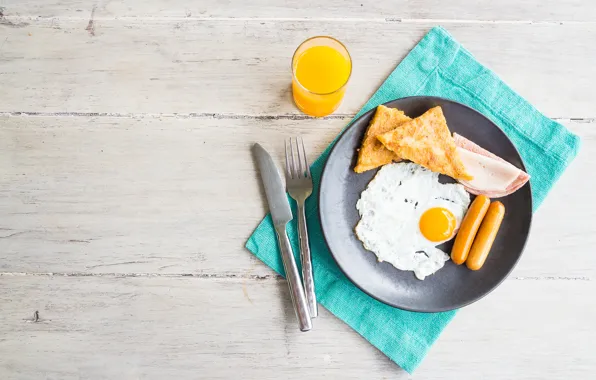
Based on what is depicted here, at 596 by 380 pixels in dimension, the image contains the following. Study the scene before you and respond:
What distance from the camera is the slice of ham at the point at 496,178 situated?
5.66 ft

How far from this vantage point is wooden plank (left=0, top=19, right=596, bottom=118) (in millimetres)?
1932

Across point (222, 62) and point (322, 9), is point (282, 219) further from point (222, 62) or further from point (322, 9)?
point (322, 9)

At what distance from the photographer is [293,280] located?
69.9 inches

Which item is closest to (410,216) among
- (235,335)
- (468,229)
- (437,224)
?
(437,224)

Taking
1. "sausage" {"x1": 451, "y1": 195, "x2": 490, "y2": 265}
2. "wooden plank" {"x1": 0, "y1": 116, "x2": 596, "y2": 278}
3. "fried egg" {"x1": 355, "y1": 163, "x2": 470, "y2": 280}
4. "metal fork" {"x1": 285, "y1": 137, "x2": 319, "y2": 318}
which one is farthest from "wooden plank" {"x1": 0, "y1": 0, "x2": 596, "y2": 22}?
"sausage" {"x1": 451, "y1": 195, "x2": 490, "y2": 265}

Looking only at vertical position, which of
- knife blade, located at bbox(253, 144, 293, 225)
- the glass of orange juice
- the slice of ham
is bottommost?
knife blade, located at bbox(253, 144, 293, 225)

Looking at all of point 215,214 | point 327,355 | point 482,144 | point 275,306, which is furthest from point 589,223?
point 215,214

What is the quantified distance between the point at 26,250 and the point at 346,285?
1159 mm

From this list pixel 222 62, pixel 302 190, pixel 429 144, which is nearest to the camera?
pixel 429 144

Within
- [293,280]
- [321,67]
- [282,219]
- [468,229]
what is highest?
[321,67]

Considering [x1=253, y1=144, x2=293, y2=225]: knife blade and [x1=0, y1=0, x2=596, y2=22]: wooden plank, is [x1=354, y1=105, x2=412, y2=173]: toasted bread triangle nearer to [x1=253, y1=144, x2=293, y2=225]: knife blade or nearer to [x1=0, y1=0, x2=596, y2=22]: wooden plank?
[x1=253, y1=144, x2=293, y2=225]: knife blade

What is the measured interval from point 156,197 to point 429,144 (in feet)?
3.22

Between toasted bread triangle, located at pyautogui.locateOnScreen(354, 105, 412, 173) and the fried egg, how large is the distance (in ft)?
0.20

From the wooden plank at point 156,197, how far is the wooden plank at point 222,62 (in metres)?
0.08
